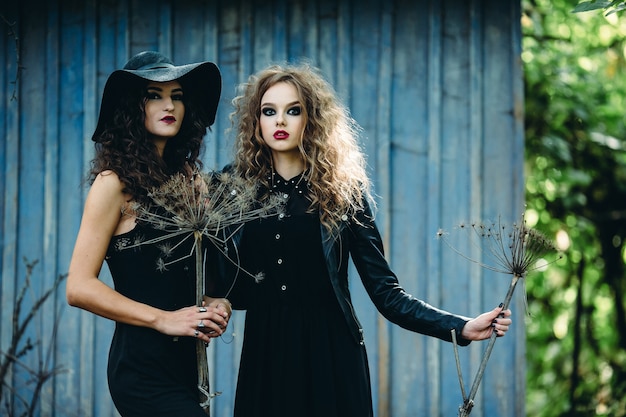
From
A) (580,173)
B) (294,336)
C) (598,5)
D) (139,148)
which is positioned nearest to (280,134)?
(139,148)

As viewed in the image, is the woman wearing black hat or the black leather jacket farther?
the black leather jacket

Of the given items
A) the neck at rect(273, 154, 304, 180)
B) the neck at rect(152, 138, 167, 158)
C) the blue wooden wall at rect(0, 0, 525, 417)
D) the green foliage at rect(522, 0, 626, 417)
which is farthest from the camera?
the green foliage at rect(522, 0, 626, 417)

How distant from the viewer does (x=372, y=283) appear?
3510 mm

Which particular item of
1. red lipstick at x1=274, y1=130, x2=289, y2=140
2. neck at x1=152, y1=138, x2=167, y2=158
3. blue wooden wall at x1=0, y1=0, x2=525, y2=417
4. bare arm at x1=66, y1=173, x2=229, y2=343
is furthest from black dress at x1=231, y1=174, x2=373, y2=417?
blue wooden wall at x1=0, y1=0, x2=525, y2=417

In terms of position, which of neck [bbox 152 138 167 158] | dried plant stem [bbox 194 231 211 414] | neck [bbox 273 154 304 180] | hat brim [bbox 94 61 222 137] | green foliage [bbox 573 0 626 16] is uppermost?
green foliage [bbox 573 0 626 16]

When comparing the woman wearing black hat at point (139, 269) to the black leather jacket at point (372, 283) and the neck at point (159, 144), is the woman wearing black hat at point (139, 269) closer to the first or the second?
the neck at point (159, 144)

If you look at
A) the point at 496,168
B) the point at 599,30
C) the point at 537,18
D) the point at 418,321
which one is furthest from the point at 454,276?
the point at 599,30

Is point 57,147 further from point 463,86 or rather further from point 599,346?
point 599,346

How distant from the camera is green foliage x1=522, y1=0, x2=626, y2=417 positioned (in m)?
7.00

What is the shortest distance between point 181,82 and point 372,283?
4.05 feet

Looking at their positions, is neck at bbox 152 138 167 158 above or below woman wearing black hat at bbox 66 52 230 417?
above

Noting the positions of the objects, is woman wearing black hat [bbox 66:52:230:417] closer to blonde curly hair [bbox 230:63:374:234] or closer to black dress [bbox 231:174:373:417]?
black dress [bbox 231:174:373:417]

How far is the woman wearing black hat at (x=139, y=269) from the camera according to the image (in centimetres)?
307

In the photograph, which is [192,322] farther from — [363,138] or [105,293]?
[363,138]
